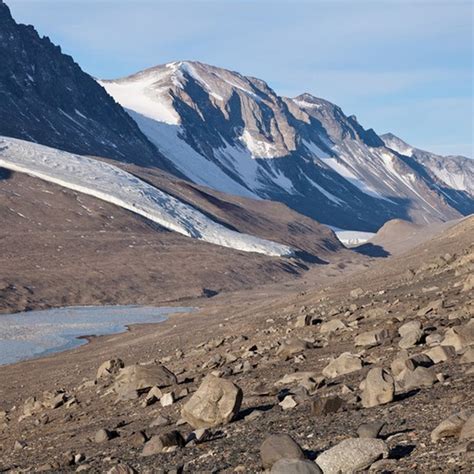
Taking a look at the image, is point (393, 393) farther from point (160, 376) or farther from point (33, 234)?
point (33, 234)

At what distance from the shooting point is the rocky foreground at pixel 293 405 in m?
9.20

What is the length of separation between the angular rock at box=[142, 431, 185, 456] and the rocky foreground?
1 centimetres

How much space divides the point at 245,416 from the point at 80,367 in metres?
21.1

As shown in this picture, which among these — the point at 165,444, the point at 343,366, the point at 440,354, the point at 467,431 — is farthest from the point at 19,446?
the point at 467,431

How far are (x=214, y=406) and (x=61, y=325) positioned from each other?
2002 inches

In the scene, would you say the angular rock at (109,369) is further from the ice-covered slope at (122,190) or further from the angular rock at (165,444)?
the ice-covered slope at (122,190)

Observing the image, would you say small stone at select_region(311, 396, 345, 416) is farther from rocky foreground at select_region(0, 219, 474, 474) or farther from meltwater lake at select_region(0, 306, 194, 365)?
meltwater lake at select_region(0, 306, 194, 365)

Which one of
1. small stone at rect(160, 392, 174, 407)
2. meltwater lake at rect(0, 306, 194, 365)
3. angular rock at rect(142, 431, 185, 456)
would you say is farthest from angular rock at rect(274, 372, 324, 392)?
meltwater lake at rect(0, 306, 194, 365)

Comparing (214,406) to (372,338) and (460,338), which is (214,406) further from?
(372,338)

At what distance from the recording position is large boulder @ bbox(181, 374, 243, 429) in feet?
41.8

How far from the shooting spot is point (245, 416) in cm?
1300

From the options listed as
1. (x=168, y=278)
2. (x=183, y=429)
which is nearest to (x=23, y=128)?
(x=168, y=278)

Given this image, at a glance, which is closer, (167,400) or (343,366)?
(343,366)

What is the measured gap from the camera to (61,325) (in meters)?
62.4
